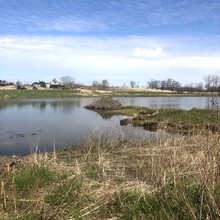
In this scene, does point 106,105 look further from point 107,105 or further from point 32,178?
point 32,178

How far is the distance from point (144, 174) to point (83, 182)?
60.1 inches

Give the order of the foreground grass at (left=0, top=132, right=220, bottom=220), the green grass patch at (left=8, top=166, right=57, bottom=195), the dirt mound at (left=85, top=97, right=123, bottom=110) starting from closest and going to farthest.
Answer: the foreground grass at (left=0, top=132, right=220, bottom=220)
the green grass patch at (left=8, top=166, right=57, bottom=195)
the dirt mound at (left=85, top=97, right=123, bottom=110)

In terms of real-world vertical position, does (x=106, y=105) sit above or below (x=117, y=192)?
below

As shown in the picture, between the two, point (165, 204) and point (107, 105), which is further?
point (107, 105)

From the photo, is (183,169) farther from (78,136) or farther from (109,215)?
(78,136)

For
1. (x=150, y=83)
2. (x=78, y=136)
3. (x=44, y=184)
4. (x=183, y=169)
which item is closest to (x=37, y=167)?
(x=44, y=184)

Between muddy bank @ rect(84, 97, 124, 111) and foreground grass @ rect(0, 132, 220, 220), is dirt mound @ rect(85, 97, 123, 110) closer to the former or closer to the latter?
muddy bank @ rect(84, 97, 124, 111)

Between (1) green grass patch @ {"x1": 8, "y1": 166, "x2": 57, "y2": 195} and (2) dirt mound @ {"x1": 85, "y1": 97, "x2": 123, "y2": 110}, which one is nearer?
(1) green grass patch @ {"x1": 8, "y1": 166, "x2": 57, "y2": 195}

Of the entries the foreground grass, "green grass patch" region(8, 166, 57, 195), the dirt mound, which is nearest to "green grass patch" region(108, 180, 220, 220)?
the foreground grass

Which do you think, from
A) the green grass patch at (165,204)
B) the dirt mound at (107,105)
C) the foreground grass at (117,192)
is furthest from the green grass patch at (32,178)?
the dirt mound at (107,105)

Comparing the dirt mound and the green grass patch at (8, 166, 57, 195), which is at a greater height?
the green grass patch at (8, 166, 57, 195)

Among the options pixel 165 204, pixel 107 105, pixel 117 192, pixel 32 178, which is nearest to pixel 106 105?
pixel 107 105

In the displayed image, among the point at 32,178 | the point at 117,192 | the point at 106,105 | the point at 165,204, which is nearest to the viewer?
the point at 165,204

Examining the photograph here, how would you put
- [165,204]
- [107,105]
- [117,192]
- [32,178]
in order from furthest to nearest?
[107,105]
[32,178]
[117,192]
[165,204]
